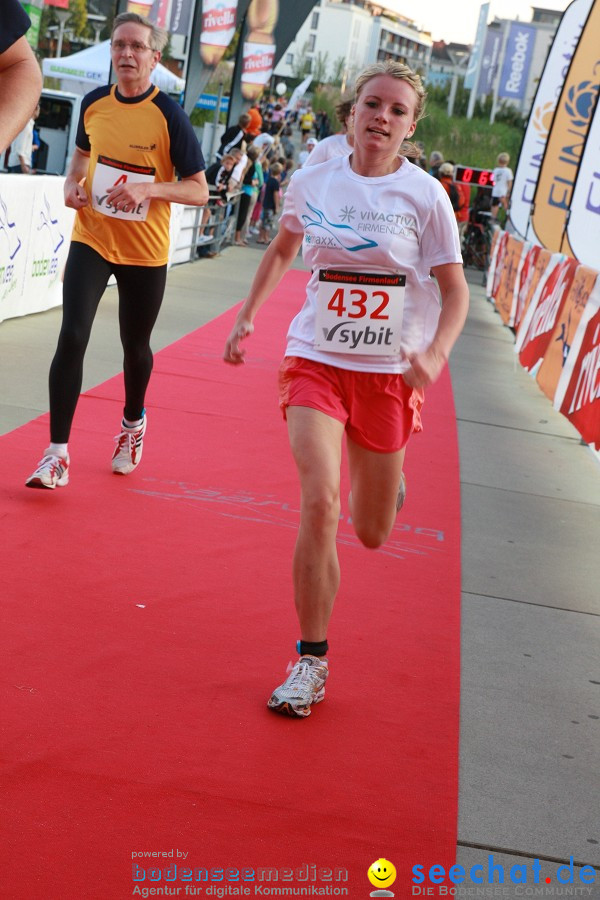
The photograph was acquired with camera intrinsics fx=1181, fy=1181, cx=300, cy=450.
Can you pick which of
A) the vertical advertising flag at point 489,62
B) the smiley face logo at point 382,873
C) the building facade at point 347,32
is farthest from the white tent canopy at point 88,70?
the building facade at point 347,32

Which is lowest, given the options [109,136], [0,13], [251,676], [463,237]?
[463,237]

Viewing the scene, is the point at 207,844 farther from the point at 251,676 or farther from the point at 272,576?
the point at 272,576

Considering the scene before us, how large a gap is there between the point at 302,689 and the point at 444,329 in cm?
122

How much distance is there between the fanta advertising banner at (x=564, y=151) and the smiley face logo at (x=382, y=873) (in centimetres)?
1297

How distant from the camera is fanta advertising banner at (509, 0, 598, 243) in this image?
17812 millimetres

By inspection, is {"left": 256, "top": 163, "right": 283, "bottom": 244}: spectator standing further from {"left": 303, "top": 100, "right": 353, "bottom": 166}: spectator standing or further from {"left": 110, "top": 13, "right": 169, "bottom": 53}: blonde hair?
{"left": 110, "top": 13, "right": 169, "bottom": 53}: blonde hair

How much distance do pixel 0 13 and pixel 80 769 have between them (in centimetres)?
187

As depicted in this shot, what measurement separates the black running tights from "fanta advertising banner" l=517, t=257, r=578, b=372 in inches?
206

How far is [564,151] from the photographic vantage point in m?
16.5

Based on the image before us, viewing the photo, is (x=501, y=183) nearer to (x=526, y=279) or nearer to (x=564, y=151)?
(x=564, y=151)

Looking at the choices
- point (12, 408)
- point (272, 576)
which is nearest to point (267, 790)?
point (272, 576)

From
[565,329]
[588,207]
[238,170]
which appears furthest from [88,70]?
[565,329]

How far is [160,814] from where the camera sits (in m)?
2.90

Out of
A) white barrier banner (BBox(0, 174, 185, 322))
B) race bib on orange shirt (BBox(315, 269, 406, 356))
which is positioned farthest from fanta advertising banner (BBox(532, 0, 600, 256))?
race bib on orange shirt (BBox(315, 269, 406, 356))
